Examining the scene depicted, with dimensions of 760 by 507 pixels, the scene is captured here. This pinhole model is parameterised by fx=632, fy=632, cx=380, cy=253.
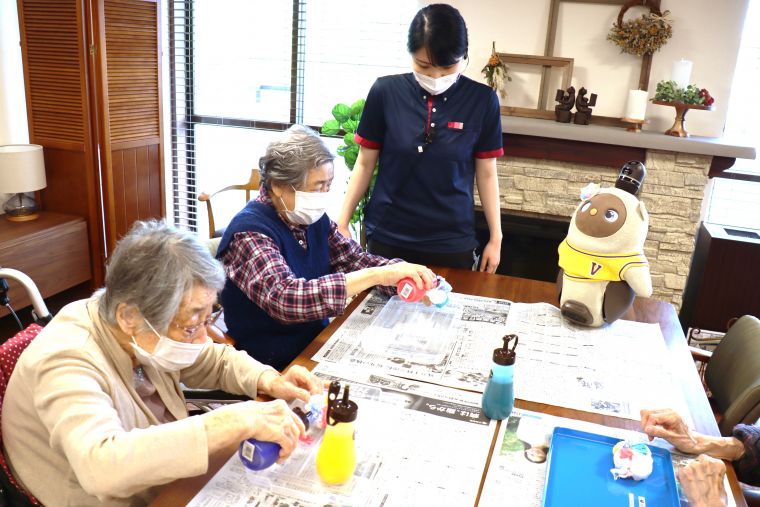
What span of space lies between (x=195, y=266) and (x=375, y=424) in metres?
0.42

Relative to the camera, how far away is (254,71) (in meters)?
3.81

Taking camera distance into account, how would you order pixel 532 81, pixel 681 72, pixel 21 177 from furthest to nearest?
1. pixel 532 81
2. pixel 21 177
3. pixel 681 72

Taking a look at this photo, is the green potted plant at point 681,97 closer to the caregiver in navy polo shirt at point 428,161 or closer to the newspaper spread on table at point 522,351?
the caregiver in navy polo shirt at point 428,161

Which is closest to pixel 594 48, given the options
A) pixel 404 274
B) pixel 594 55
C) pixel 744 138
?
pixel 594 55

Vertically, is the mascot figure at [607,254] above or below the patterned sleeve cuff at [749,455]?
above

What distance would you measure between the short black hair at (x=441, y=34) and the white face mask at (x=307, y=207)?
59cm

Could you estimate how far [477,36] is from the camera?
326 centimetres

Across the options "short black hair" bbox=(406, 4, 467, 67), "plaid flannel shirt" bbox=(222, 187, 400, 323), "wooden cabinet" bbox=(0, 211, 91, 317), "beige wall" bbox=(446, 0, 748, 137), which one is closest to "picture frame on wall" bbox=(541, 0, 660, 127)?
"beige wall" bbox=(446, 0, 748, 137)

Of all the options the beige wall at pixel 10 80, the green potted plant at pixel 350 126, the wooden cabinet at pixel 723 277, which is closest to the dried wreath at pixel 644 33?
the wooden cabinet at pixel 723 277

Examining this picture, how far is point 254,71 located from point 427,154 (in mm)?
2185

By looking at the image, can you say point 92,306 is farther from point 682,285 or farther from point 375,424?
point 682,285

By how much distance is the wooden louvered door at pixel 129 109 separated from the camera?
124 inches

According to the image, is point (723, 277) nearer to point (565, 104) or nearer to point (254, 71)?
point (565, 104)

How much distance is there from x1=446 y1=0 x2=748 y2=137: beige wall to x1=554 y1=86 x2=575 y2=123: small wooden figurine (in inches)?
6.9
